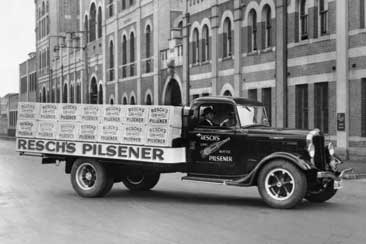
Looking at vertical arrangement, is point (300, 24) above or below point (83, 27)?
below

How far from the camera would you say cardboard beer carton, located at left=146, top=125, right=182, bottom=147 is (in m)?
12.2

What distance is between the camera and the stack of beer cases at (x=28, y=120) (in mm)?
14203

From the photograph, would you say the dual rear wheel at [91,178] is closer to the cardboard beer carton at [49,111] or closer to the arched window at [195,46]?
the cardboard beer carton at [49,111]

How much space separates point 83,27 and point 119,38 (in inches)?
531

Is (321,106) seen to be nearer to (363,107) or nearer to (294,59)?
(363,107)

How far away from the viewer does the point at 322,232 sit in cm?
890

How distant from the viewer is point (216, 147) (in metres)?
12.1

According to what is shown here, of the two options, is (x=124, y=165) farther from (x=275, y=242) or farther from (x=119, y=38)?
(x=119, y=38)

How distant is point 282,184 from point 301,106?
1546cm

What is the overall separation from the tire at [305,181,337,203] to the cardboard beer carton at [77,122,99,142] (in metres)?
4.51

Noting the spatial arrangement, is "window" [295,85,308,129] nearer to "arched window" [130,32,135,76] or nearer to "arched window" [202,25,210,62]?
"arched window" [202,25,210,62]

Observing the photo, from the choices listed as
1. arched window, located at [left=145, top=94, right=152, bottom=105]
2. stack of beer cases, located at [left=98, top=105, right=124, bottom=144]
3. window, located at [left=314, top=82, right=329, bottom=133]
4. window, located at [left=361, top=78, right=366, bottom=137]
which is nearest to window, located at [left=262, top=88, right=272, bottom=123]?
window, located at [left=314, top=82, right=329, bottom=133]

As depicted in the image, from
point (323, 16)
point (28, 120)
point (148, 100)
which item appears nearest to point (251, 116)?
point (28, 120)

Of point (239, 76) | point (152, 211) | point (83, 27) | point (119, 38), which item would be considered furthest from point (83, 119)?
point (83, 27)
